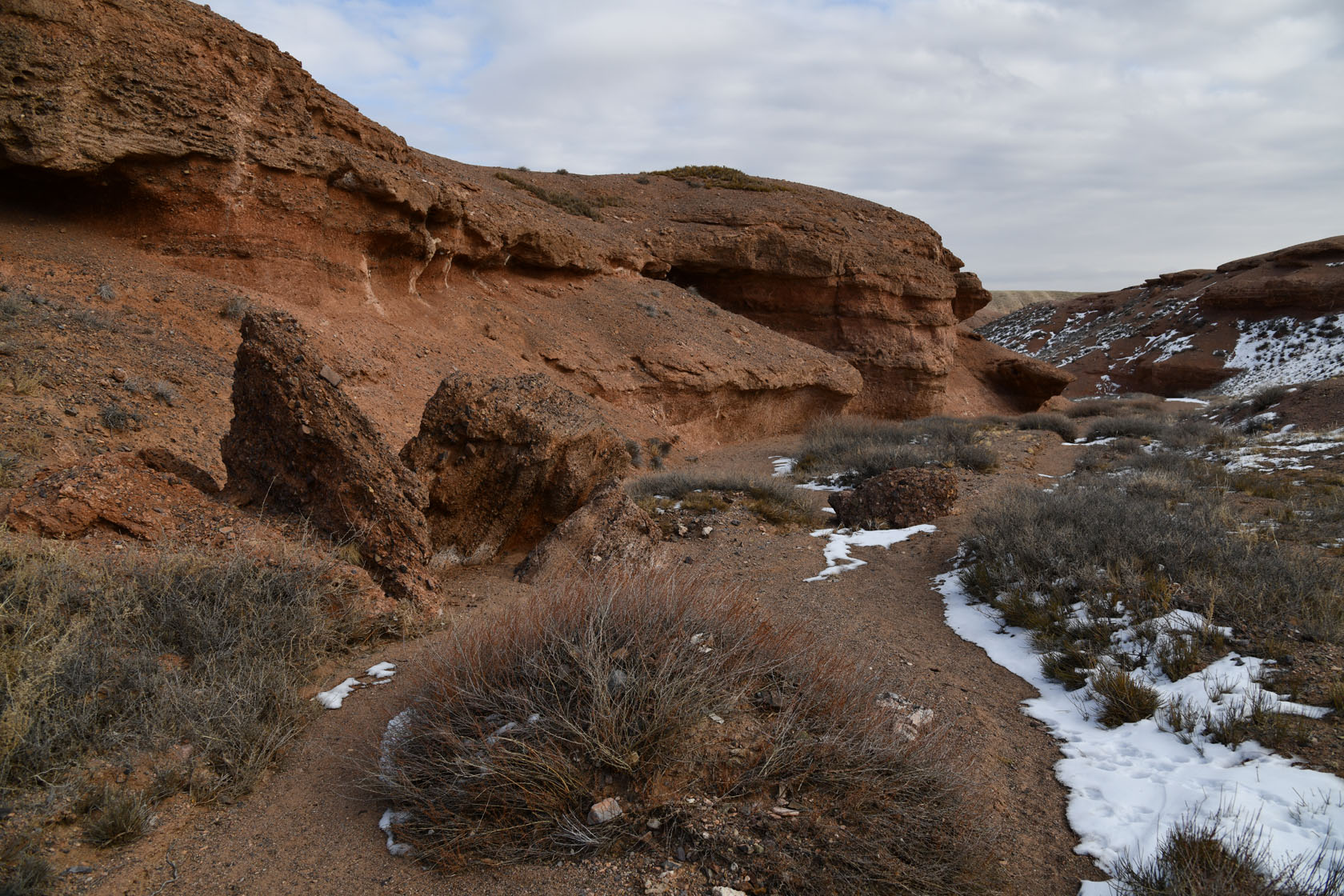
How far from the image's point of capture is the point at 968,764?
3201 mm

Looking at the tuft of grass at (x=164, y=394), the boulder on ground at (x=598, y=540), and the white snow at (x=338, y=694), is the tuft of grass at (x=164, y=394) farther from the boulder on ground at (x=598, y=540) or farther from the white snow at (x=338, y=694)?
the white snow at (x=338, y=694)

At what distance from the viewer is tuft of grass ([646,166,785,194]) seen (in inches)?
942

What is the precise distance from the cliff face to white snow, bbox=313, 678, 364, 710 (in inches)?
272

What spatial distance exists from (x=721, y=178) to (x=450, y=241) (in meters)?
14.0

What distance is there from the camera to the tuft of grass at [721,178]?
2392 centimetres

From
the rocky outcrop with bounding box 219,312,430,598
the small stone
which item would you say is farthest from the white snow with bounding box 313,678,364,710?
the small stone

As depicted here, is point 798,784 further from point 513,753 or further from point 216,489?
point 216,489

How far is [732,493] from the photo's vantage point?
32.2 ft

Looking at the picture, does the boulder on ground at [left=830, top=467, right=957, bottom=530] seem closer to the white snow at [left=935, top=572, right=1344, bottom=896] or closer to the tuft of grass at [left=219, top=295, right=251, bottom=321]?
the white snow at [left=935, top=572, right=1344, bottom=896]

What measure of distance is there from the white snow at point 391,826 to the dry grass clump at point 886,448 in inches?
372

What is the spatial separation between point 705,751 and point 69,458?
6.32 m

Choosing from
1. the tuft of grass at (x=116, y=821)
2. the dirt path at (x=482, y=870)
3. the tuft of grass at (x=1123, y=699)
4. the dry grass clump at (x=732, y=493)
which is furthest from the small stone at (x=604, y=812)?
the dry grass clump at (x=732, y=493)

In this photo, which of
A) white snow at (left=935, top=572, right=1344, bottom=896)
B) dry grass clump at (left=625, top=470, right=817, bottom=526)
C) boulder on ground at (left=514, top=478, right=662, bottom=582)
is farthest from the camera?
dry grass clump at (left=625, top=470, right=817, bottom=526)

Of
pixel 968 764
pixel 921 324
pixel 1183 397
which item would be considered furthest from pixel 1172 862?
pixel 1183 397
